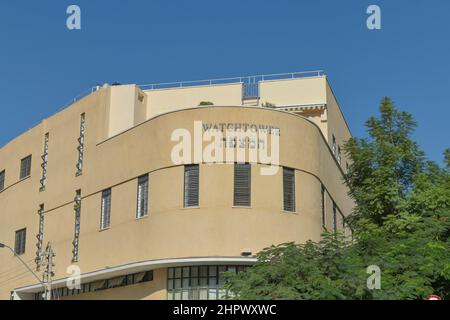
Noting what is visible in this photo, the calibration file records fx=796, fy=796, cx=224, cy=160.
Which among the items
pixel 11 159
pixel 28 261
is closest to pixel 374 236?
pixel 28 261

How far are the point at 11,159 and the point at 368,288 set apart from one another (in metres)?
30.4

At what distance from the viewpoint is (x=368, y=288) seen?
22875 mm

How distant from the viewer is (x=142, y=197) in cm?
3641

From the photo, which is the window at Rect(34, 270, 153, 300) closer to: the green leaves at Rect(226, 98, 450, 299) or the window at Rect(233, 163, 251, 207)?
the window at Rect(233, 163, 251, 207)

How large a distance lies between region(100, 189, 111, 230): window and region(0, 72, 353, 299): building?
0.06 metres

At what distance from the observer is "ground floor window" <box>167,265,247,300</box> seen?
1326 inches

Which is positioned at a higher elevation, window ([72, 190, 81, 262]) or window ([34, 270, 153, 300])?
window ([72, 190, 81, 262])

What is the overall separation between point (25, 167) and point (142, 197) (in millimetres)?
12693

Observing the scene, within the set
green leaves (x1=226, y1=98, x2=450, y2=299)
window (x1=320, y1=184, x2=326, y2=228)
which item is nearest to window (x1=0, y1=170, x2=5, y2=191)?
window (x1=320, y1=184, x2=326, y2=228)

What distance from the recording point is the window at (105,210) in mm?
38250

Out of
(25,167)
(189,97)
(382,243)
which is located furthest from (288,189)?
(25,167)

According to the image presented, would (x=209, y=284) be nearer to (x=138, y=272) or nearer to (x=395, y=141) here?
(x=138, y=272)

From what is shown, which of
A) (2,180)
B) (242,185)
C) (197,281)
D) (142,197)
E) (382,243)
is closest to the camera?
(382,243)

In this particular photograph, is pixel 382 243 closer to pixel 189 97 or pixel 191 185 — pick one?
pixel 191 185
